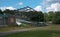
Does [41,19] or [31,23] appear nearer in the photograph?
[31,23]

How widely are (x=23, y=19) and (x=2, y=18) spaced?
2.73 meters

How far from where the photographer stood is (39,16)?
835 inches

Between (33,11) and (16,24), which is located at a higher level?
(33,11)

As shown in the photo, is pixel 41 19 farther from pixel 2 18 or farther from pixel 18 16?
pixel 2 18

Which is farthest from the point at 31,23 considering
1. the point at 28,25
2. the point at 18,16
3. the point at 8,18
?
the point at 8,18

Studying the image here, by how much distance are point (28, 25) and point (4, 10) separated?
12.9 feet

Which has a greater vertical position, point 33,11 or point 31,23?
point 33,11

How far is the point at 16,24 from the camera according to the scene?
21.5 meters

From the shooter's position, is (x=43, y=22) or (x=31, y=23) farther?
(x=43, y=22)

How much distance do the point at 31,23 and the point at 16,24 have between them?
2031 millimetres

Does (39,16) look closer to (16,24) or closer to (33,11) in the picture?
(33,11)

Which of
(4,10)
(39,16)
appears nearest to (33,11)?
(39,16)

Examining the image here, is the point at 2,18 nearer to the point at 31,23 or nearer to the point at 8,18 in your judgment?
the point at 8,18

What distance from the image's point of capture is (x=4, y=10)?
72.5 ft
